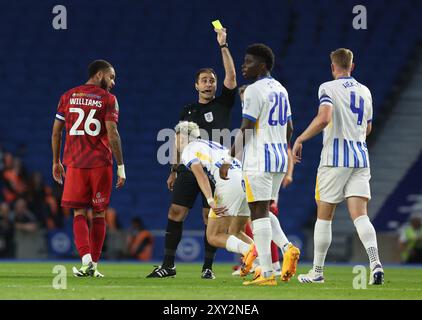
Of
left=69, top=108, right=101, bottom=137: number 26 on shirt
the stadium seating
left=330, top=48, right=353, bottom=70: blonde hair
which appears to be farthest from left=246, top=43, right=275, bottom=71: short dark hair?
the stadium seating

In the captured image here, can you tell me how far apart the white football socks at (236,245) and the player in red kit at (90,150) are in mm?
1289

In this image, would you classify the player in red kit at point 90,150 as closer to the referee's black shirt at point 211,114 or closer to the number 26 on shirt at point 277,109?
the referee's black shirt at point 211,114

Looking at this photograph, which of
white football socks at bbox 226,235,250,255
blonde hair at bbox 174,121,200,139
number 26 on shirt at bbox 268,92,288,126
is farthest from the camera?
blonde hair at bbox 174,121,200,139

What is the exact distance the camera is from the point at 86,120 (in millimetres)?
9781

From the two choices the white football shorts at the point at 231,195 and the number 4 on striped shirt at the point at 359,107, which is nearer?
the number 4 on striped shirt at the point at 359,107

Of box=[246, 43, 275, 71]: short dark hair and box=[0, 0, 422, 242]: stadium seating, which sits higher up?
box=[0, 0, 422, 242]: stadium seating

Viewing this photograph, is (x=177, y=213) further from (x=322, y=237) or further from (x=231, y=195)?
(x=322, y=237)

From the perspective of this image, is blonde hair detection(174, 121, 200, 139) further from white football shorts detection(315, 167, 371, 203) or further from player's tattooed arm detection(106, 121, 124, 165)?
white football shorts detection(315, 167, 371, 203)

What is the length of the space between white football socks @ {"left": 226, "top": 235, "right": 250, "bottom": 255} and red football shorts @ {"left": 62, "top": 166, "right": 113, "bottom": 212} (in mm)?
1426

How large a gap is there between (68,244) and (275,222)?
8.38m

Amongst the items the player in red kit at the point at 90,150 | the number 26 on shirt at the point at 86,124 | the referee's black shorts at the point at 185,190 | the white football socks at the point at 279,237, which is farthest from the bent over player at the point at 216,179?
the number 26 on shirt at the point at 86,124

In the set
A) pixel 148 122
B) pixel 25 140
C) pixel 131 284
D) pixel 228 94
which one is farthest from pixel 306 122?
pixel 131 284

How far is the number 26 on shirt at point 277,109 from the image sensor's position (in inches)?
329

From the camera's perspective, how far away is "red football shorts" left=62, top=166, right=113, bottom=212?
9781 mm
